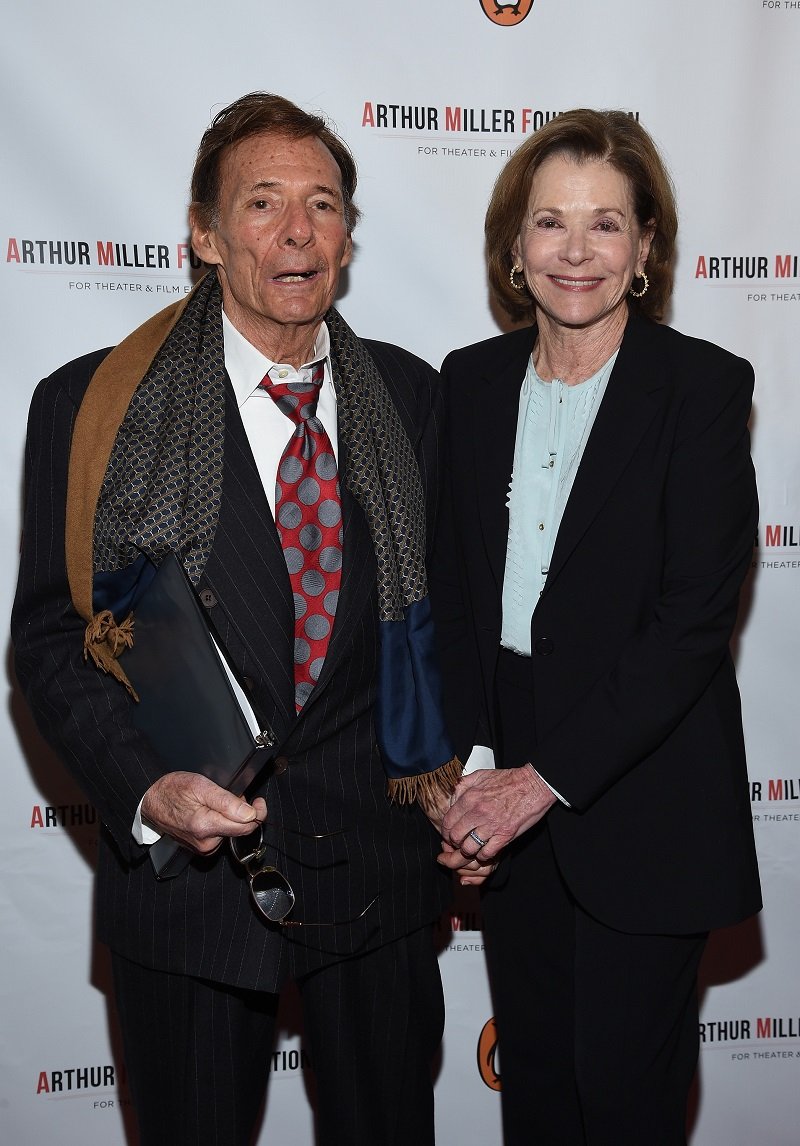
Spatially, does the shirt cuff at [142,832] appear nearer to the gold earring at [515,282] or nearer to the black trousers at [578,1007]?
the black trousers at [578,1007]

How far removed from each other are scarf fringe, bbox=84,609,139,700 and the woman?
609 mm

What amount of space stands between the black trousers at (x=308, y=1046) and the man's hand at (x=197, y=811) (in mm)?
310

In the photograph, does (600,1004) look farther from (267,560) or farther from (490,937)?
(267,560)

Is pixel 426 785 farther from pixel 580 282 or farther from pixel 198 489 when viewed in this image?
pixel 580 282

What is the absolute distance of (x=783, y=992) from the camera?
9.20 feet

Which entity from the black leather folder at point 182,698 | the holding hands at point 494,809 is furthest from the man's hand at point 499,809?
the black leather folder at point 182,698

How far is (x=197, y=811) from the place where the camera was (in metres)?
1.58

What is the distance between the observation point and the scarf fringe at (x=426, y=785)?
6.11 ft

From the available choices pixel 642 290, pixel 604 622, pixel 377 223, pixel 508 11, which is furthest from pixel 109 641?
pixel 508 11

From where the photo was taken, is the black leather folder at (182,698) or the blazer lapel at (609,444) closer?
the black leather folder at (182,698)

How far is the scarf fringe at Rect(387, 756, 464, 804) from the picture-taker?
6.11ft

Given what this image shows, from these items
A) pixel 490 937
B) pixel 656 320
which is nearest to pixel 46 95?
pixel 656 320

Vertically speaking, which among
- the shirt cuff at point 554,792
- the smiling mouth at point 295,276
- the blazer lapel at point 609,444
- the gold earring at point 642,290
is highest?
the gold earring at point 642,290

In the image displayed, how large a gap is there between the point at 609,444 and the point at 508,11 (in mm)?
1159
